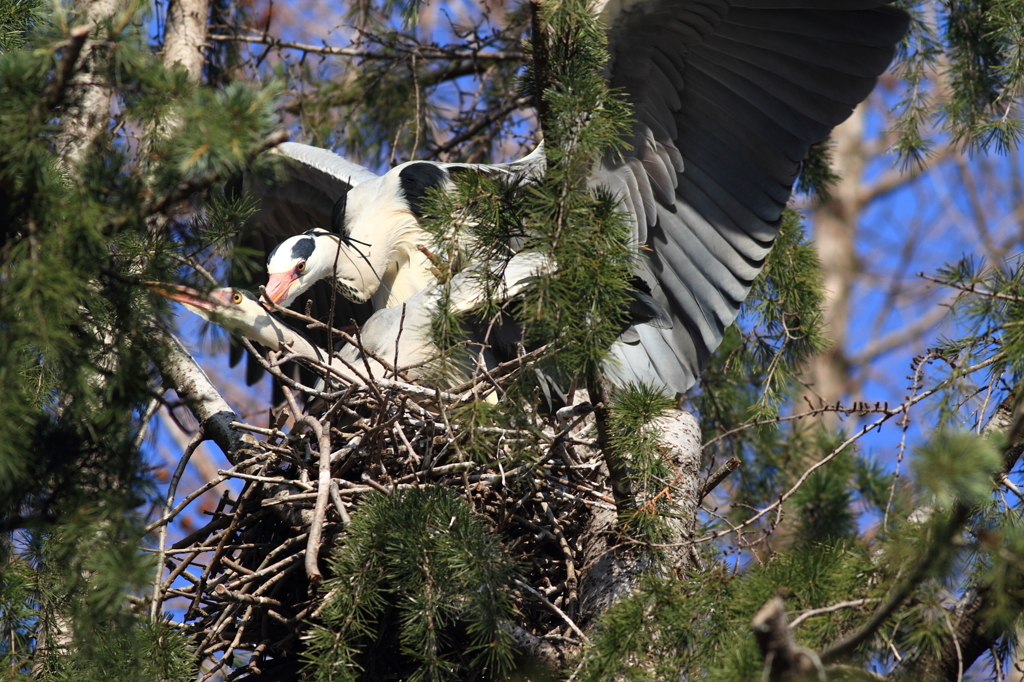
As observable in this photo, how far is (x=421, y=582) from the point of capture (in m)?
2.11

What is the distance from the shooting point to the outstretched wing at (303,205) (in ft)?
12.5

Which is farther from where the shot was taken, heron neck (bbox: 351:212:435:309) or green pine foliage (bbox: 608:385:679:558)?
heron neck (bbox: 351:212:435:309)

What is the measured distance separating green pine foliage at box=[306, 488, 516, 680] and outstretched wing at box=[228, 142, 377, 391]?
1.53 metres

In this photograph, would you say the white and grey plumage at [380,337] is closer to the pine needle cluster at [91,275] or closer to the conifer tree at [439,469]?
the conifer tree at [439,469]

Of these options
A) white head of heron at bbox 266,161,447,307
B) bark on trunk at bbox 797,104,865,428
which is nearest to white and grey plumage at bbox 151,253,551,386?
white head of heron at bbox 266,161,447,307

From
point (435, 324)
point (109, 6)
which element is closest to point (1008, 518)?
point (435, 324)

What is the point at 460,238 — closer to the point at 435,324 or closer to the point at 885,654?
the point at 435,324

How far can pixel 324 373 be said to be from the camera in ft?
8.90

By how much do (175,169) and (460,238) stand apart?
755 mm

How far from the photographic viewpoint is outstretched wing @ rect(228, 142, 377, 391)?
3.83 meters

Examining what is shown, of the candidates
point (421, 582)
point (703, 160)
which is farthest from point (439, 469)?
point (703, 160)

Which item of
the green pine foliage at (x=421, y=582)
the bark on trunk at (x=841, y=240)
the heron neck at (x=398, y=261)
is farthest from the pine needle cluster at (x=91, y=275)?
the bark on trunk at (x=841, y=240)

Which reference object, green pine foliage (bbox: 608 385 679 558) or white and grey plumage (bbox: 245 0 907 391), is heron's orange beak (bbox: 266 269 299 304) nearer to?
white and grey plumage (bbox: 245 0 907 391)

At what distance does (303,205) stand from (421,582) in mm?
2440
